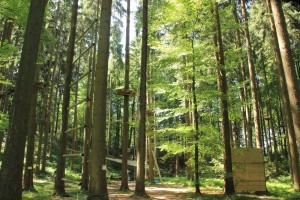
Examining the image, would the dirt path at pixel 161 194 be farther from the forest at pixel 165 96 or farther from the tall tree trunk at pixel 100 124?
the tall tree trunk at pixel 100 124

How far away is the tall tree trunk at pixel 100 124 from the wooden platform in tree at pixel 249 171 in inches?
308

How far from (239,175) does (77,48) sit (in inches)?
737

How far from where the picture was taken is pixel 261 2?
16891 millimetres

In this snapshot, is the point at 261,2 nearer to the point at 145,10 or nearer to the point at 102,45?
the point at 145,10

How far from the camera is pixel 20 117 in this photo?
221 inches

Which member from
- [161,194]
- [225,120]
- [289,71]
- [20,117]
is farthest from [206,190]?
[20,117]

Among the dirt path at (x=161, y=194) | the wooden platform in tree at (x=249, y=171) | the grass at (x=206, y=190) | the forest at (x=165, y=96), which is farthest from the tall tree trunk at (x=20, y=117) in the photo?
the wooden platform in tree at (x=249, y=171)

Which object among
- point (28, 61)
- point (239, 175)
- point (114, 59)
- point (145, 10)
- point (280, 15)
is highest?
point (114, 59)

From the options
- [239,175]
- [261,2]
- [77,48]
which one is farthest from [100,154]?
[77,48]

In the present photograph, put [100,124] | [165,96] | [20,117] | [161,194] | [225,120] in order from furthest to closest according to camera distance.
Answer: [165,96]
[161,194]
[225,120]
[100,124]
[20,117]

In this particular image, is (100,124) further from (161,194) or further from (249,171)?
(249,171)

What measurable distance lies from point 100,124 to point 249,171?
29.1 feet

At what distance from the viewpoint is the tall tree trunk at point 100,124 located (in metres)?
6.62

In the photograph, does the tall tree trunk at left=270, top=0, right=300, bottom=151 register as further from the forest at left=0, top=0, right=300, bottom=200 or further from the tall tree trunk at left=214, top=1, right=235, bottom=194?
the tall tree trunk at left=214, top=1, right=235, bottom=194
